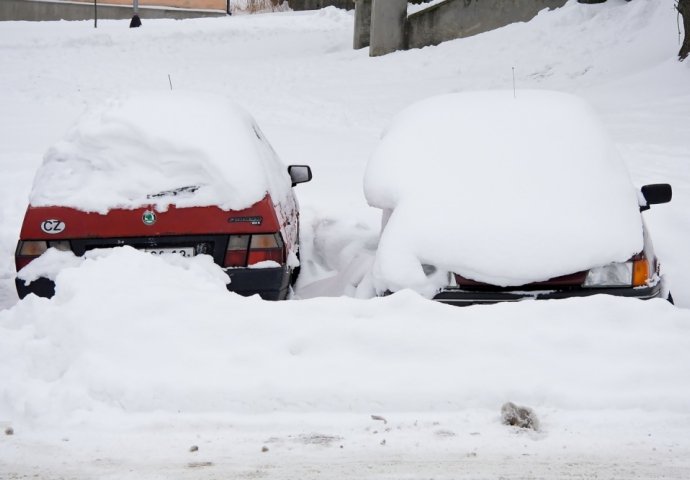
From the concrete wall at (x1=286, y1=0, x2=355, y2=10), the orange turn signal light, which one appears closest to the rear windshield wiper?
the orange turn signal light

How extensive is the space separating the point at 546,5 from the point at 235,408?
18.5 m

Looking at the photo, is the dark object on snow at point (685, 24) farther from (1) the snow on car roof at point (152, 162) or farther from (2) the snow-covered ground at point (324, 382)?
(1) the snow on car roof at point (152, 162)

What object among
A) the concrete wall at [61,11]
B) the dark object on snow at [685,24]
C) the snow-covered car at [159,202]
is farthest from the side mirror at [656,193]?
the concrete wall at [61,11]

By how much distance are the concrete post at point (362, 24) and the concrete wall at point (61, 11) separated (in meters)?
16.4

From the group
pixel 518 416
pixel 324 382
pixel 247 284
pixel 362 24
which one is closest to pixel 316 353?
pixel 324 382

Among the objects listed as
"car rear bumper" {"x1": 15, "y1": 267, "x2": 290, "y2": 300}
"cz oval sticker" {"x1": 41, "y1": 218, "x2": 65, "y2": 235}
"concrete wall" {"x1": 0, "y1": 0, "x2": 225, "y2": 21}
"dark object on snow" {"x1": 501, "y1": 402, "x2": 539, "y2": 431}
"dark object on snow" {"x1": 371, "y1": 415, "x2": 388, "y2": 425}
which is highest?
"cz oval sticker" {"x1": 41, "y1": 218, "x2": 65, "y2": 235}

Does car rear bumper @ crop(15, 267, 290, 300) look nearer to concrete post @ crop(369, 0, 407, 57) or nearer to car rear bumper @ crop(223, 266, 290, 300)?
car rear bumper @ crop(223, 266, 290, 300)

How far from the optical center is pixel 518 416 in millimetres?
3922

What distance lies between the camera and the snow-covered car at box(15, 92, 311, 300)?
5.41 m

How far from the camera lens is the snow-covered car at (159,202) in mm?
5414

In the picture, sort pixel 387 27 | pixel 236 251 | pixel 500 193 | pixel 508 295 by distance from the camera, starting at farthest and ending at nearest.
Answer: pixel 387 27 < pixel 236 251 < pixel 500 193 < pixel 508 295

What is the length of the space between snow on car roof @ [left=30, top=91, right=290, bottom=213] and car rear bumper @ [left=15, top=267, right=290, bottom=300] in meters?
0.40

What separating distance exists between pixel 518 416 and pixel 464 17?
62.1 feet

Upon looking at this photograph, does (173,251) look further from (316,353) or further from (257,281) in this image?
(316,353)
